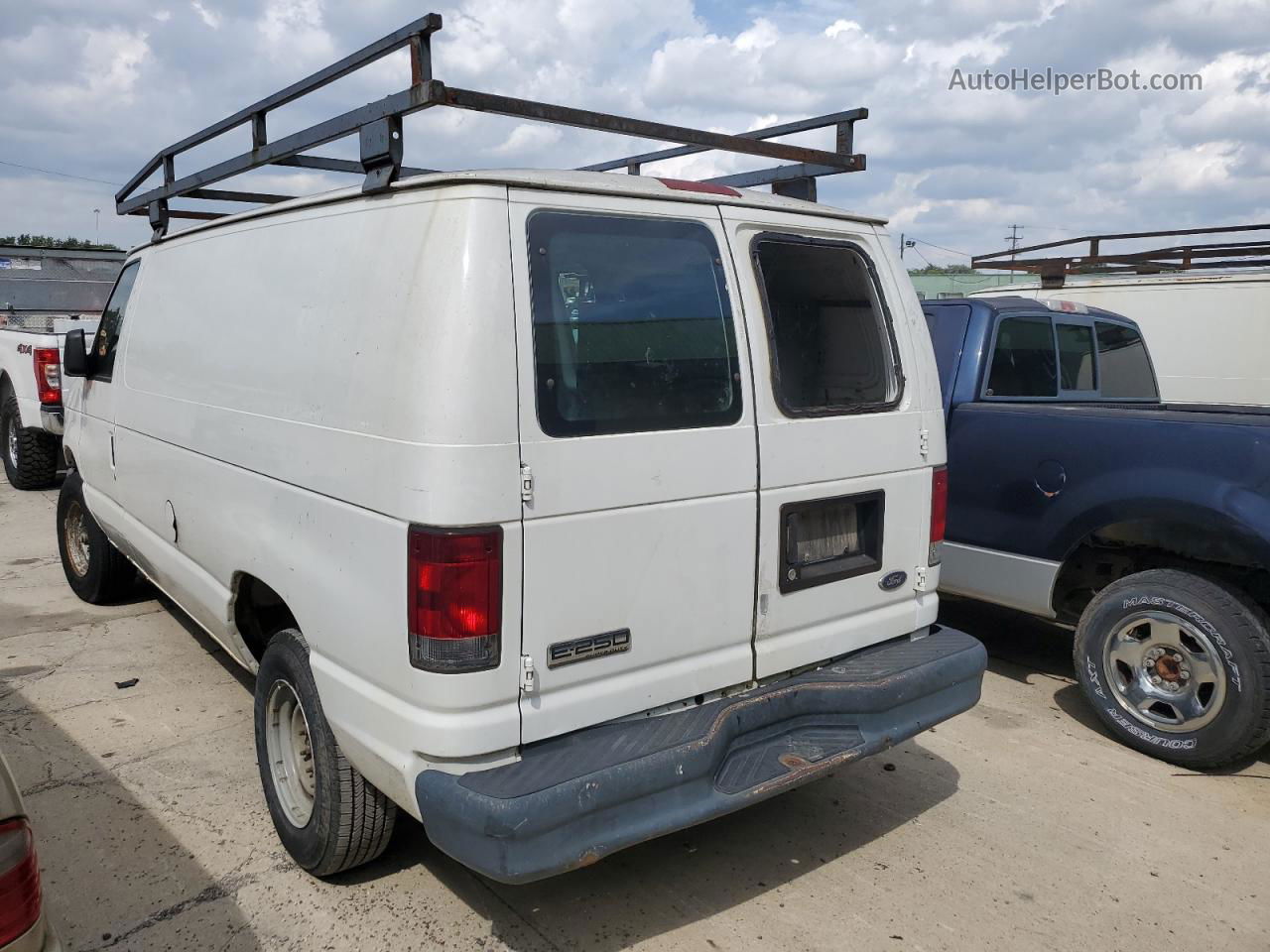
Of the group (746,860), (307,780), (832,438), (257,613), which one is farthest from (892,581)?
(257,613)

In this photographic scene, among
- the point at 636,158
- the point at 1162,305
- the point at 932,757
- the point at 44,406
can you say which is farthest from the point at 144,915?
the point at 1162,305

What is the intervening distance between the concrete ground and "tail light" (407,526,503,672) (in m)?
1.02

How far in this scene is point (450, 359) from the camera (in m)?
2.43

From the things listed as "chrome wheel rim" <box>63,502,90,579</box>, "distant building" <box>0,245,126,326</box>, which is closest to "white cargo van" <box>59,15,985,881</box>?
"chrome wheel rim" <box>63,502,90,579</box>

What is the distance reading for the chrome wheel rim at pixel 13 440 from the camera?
31.9 feet

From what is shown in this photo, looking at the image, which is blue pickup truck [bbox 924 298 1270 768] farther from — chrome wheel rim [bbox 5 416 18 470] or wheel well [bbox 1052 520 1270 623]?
chrome wheel rim [bbox 5 416 18 470]

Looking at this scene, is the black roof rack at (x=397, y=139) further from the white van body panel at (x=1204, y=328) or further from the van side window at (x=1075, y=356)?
the white van body panel at (x=1204, y=328)

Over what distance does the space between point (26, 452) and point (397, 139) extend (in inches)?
345

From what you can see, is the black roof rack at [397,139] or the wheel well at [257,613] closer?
the black roof rack at [397,139]

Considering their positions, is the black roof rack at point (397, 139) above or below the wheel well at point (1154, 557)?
above

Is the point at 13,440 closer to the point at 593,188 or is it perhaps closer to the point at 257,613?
the point at 257,613

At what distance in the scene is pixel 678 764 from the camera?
8.64ft

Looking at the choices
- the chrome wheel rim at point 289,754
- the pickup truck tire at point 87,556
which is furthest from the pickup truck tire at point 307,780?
the pickup truck tire at point 87,556

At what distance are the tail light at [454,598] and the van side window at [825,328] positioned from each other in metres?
1.12
